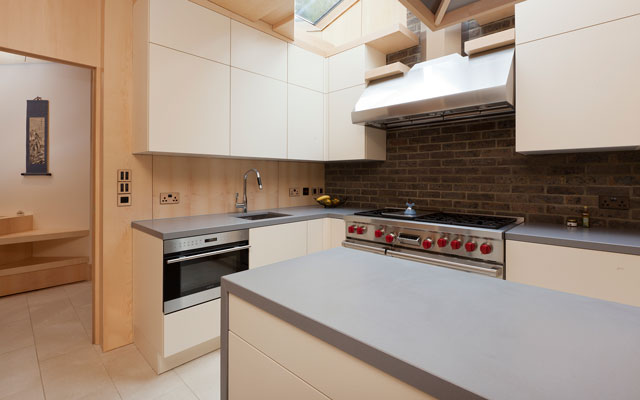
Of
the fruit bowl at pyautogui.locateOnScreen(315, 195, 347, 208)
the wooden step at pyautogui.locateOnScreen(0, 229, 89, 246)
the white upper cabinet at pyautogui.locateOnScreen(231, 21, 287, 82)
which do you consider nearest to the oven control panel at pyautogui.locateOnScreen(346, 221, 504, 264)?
the fruit bowl at pyautogui.locateOnScreen(315, 195, 347, 208)

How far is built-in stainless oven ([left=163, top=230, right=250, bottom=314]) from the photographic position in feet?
6.52

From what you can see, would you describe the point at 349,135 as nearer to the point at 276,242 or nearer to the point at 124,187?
the point at 276,242

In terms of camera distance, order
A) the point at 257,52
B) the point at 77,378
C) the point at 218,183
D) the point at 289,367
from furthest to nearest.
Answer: the point at 218,183, the point at 257,52, the point at 77,378, the point at 289,367

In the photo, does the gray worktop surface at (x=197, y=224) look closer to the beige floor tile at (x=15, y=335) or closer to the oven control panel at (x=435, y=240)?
the oven control panel at (x=435, y=240)

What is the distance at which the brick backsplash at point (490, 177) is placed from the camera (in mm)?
2076

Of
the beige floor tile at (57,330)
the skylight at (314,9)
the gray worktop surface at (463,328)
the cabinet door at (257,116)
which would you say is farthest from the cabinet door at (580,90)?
the beige floor tile at (57,330)

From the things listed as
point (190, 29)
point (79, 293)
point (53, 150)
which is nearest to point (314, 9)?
point (190, 29)

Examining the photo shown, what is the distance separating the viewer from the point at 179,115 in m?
2.24

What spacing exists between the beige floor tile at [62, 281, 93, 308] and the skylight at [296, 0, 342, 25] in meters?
3.64

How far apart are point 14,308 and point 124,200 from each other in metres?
1.81

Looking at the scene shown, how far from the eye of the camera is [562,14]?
1.84 meters

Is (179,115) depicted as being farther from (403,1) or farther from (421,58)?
(421,58)

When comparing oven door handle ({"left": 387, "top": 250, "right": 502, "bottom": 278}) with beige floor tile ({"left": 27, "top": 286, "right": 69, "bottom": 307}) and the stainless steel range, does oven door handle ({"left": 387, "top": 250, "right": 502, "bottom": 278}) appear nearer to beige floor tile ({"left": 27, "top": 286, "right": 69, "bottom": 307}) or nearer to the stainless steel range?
the stainless steel range

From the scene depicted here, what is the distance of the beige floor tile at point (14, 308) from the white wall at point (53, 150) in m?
0.73
